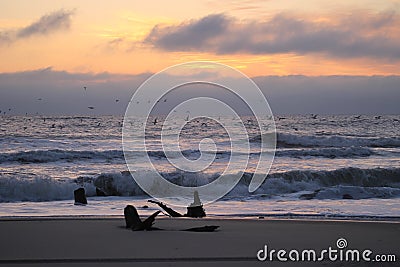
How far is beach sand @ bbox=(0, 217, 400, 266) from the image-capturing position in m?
6.91

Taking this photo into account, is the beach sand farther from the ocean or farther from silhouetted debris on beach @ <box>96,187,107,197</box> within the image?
silhouetted debris on beach @ <box>96,187,107,197</box>

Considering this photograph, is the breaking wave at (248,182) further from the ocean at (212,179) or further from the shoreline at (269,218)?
the shoreline at (269,218)

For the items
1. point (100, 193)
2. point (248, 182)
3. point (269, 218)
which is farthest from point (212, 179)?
point (269, 218)

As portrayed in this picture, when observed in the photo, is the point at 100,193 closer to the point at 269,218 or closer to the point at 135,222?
the point at 269,218

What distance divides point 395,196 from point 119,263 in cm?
1159

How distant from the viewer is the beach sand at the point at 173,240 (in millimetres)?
6910

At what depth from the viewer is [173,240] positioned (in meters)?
8.29

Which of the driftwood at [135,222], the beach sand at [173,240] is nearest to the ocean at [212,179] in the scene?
the beach sand at [173,240]

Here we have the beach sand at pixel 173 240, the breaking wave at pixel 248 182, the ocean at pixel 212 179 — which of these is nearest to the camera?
the beach sand at pixel 173 240

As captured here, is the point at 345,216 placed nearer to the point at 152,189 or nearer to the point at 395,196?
the point at 395,196

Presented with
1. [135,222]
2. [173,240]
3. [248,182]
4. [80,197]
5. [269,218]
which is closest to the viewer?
[173,240]

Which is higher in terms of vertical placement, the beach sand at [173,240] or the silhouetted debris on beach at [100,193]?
the beach sand at [173,240]

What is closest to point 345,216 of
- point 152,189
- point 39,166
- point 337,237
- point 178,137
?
point 337,237

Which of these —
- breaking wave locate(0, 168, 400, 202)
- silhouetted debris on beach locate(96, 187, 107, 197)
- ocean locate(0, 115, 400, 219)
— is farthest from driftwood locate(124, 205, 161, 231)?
silhouetted debris on beach locate(96, 187, 107, 197)
